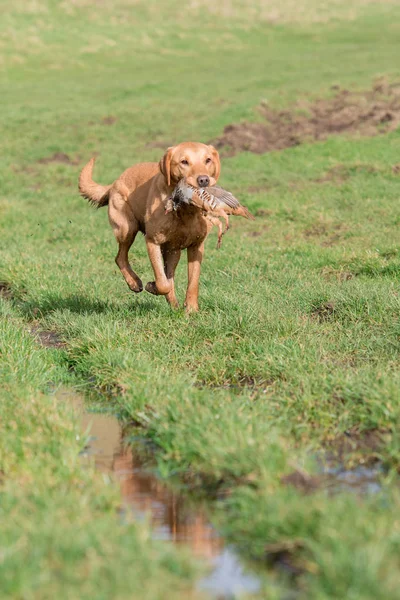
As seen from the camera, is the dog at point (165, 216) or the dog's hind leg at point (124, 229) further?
the dog's hind leg at point (124, 229)

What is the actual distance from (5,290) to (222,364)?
175 inches

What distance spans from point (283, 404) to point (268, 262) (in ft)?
16.6

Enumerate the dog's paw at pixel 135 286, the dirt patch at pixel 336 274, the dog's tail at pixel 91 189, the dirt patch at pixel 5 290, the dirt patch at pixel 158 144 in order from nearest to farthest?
the dog's paw at pixel 135 286 < the dog's tail at pixel 91 189 < the dirt patch at pixel 336 274 < the dirt patch at pixel 5 290 < the dirt patch at pixel 158 144

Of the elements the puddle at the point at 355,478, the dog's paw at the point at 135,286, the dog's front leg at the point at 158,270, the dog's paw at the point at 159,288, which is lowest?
the dog's paw at the point at 135,286

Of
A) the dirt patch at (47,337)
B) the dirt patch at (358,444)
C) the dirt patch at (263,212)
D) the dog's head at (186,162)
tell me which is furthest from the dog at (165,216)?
the dirt patch at (263,212)

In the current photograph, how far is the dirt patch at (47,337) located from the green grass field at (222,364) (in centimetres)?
13

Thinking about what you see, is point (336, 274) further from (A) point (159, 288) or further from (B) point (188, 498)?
(B) point (188, 498)

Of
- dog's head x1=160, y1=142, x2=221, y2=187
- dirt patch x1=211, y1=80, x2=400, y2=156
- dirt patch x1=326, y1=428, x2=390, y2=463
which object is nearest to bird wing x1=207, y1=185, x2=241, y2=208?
dog's head x1=160, y1=142, x2=221, y2=187

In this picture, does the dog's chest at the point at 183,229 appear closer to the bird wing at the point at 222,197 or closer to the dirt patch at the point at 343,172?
Answer: the bird wing at the point at 222,197

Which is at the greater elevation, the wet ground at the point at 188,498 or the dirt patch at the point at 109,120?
the wet ground at the point at 188,498

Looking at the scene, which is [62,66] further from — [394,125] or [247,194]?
[247,194]

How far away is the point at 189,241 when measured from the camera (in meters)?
8.29

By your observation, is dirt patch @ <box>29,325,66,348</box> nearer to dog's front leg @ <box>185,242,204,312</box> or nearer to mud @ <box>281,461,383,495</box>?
dog's front leg @ <box>185,242,204,312</box>

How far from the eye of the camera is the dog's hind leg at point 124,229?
8.93 metres
